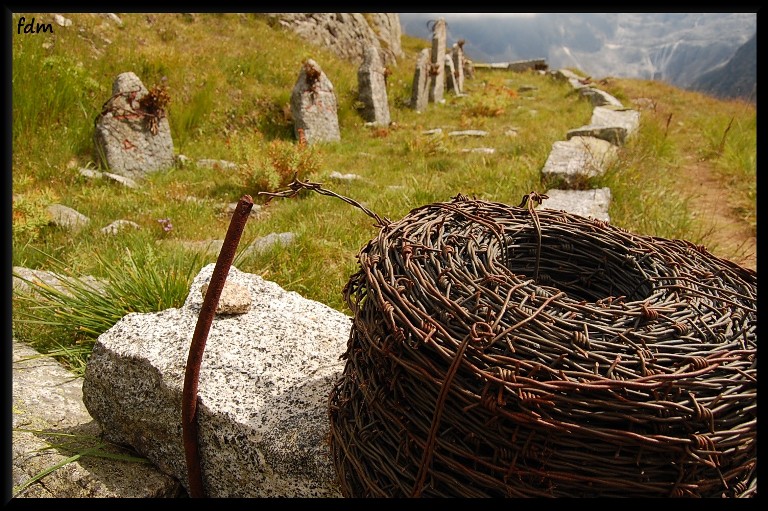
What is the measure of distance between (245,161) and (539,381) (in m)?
6.87

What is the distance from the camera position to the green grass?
3.95 metres

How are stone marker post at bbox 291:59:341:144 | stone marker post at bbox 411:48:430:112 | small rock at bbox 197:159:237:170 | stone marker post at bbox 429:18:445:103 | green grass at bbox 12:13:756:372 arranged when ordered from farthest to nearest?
stone marker post at bbox 429:18:445:103 < stone marker post at bbox 411:48:430:112 < stone marker post at bbox 291:59:341:144 < small rock at bbox 197:159:237:170 < green grass at bbox 12:13:756:372

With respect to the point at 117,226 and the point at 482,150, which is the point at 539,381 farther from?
the point at 482,150

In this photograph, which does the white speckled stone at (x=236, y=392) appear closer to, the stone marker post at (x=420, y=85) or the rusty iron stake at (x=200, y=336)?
the rusty iron stake at (x=200, y=336)

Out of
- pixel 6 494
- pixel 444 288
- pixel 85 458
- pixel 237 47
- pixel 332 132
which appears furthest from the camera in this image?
pixel 237 47

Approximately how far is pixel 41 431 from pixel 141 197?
440 centimetres

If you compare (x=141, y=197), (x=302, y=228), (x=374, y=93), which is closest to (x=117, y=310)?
(x=302, y=228)

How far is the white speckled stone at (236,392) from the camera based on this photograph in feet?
7.22

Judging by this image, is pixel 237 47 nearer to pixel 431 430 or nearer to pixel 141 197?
pixel 141 197

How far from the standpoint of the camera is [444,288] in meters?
1.61

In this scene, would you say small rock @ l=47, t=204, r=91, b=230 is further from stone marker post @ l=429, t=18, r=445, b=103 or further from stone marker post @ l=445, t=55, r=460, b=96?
stone marker post @ l=445, t=55, r=460, b=96

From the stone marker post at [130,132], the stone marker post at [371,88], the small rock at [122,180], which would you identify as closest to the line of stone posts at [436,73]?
the stone marker post at [371,88]

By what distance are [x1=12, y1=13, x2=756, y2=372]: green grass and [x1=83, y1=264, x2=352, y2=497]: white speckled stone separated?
0.81 metres

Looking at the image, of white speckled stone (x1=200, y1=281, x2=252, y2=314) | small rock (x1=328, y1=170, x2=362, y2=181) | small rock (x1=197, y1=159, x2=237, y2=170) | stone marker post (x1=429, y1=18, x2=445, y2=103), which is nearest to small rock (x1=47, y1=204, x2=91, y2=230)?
small rock (x1=197, y1=159, x2=237, y2=170)
